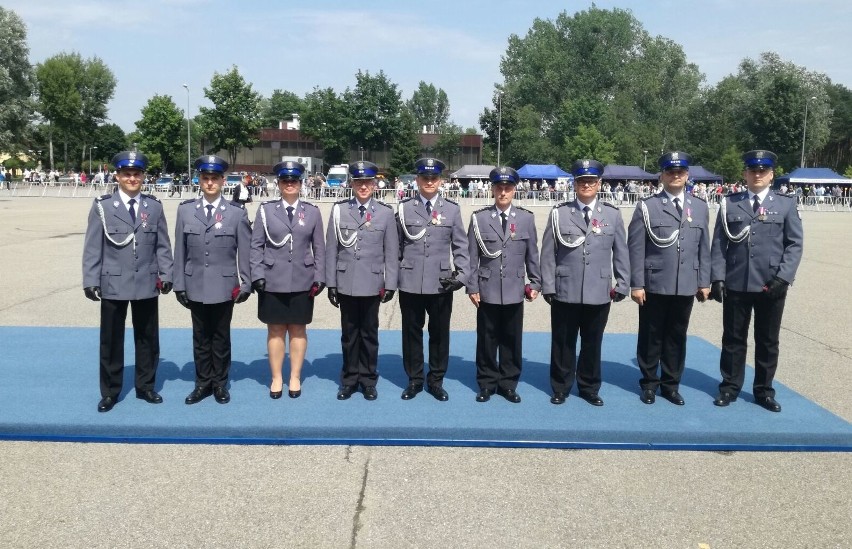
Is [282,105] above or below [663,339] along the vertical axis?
above

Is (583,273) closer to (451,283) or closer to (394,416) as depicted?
(451,283)

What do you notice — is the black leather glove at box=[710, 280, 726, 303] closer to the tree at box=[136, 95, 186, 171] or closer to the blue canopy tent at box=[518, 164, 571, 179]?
the blue canopy tent at box=[518, 164, 571, 179]

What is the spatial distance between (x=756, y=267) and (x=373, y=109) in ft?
225

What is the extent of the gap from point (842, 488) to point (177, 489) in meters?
3.90

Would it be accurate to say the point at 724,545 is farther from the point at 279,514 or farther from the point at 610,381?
the point at 610,381

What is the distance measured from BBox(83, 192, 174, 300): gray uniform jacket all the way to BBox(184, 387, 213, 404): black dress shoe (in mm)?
809

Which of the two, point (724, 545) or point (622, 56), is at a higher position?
point (622, 56)

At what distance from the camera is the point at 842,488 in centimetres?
433

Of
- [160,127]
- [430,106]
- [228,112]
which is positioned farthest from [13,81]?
[430,106]

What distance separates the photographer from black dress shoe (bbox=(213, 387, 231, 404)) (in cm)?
558

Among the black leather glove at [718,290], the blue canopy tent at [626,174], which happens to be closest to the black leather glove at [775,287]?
the black leather glove at [718,290]

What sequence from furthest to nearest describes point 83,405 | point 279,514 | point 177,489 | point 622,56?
point 622,56 < point 83,405 < point 177,489 < point 279,514

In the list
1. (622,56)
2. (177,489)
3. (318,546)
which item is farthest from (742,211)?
(622,56)

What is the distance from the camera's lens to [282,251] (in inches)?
A: 217
